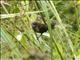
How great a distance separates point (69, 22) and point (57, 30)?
359mm

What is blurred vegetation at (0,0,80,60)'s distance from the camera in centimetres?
89

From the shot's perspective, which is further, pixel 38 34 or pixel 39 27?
pixel 38 34

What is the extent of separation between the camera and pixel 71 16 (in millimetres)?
1646

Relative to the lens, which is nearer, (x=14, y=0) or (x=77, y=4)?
(x=77, y=4)

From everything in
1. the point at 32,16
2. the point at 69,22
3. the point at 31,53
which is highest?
the point at 31,53

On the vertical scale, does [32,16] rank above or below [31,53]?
below

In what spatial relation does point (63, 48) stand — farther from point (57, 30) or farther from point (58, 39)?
point (57, 30)

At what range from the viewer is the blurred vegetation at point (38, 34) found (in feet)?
2.92

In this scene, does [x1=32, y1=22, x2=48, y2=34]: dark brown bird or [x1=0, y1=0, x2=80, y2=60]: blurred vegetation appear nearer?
[x1=0, y1=0, x2=80, y2=60]: blurred vegetation

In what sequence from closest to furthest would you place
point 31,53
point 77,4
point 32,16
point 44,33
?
point 31,53 → point 44,33 → point 77,4 → point 32,16


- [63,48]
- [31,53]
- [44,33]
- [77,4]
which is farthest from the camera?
[77,4]

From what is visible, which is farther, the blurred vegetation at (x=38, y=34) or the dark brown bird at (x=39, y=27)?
the dark brown bird at (x=39, y=27)

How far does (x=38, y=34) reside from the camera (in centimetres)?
128

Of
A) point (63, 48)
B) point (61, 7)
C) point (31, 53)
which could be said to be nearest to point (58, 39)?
point (63, 48)
